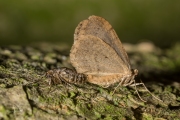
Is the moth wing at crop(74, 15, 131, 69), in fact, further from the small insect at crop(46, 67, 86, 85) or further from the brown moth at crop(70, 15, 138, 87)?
the small insect at crop(46, 67, 86, 85)

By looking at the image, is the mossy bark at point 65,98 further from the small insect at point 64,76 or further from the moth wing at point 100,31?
the moth wing at point 100,31

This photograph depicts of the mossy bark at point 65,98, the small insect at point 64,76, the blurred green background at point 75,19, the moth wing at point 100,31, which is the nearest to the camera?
the mossy bark at point 65,98

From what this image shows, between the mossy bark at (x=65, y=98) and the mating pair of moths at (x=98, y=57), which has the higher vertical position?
the mating pair of moths at (x=98, y=57)

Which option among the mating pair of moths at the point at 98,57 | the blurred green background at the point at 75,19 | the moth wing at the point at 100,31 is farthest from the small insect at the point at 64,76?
the blurred green background at the point at 75,19

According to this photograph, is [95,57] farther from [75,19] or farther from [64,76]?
[75,19]

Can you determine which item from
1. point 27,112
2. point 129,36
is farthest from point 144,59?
point 27,112

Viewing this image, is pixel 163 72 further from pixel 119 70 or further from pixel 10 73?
pixel 10 73

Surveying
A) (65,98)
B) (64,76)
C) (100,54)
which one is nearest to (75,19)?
(100,54)
